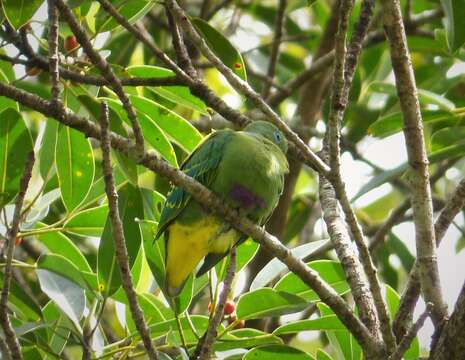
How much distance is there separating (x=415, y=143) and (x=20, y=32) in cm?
154

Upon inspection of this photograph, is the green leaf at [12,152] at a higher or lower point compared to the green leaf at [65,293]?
higher

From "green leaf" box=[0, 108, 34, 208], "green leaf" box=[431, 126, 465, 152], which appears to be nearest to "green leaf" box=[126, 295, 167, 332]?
"green leaf" box=[0, 108, 34, 208]

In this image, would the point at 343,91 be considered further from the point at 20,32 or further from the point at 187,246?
the point at 20,32

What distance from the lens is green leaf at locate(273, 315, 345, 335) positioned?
3.37 meters

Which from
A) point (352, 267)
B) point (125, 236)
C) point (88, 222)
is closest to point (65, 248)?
point (88, 222)

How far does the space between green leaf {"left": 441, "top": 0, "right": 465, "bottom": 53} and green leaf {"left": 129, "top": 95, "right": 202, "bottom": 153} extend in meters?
1.05

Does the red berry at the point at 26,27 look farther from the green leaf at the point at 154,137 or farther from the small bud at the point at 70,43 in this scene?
the green leaf at the point at 154,137

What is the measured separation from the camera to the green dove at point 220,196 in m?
3.62

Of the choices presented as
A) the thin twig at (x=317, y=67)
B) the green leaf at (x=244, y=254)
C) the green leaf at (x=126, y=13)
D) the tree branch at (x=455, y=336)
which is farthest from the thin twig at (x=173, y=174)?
the thin twig at (x=317, y=67)

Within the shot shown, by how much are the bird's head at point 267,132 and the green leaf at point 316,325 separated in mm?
883

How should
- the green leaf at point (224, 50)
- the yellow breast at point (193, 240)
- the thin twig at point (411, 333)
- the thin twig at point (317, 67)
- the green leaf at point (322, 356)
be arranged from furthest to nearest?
the thin twig at point (317, 67), the yellow breast at point (193, 240), the green leaf at point (224, 50), the green leaf at point (322, 356), the thin twig at point (411, 333)

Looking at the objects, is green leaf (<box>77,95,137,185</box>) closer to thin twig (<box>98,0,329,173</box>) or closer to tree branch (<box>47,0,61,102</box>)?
tree branch (<box>47,0,61,102</box>)

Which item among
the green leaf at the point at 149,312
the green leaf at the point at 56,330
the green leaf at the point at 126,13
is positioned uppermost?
the green leaf at the point at 126,13

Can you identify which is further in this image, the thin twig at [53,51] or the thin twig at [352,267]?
the thin twig at [352,267]
